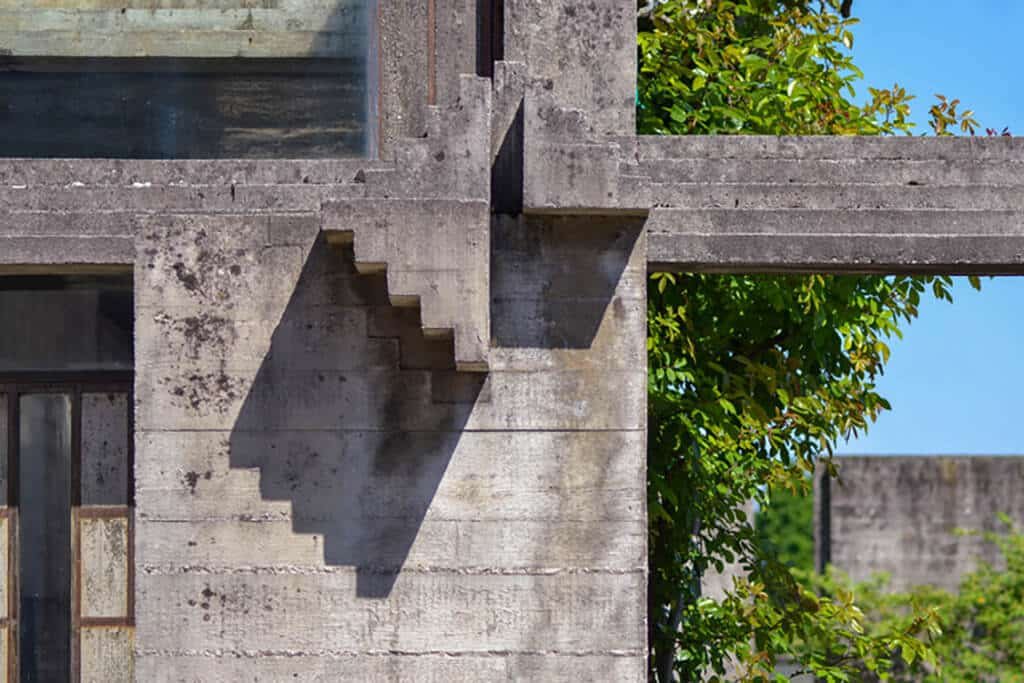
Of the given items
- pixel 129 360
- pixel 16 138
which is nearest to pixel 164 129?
pixel 16 138

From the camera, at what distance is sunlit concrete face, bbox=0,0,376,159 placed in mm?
7805

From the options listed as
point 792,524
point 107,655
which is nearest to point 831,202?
point 107,655

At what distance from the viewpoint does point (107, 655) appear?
8.25 meters

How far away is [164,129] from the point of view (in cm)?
784

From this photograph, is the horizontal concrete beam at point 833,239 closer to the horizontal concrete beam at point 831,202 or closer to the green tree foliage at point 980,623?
the horizontal concrete beam at point 831,202

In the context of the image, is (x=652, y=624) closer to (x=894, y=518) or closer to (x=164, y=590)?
(x=164, y=590)

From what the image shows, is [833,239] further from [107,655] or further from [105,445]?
[107,655]

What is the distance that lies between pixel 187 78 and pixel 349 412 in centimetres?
196

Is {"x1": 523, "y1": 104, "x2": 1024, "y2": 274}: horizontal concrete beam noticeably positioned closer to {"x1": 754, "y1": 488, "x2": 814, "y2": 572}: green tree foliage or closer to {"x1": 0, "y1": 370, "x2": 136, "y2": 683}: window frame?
{"x1": 0, "y1": 370, "x2": 136, "y2": 683}: window frame

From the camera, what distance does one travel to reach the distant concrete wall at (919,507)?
22516 millimetres

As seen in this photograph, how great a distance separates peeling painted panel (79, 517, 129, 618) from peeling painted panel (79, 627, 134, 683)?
0.28 feet

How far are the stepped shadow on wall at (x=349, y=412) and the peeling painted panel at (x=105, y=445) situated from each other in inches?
61.8

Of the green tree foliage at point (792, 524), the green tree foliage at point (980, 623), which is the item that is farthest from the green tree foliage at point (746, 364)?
the green tree foliage at point (792, 524)

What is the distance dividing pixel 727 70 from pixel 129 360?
4.36m
